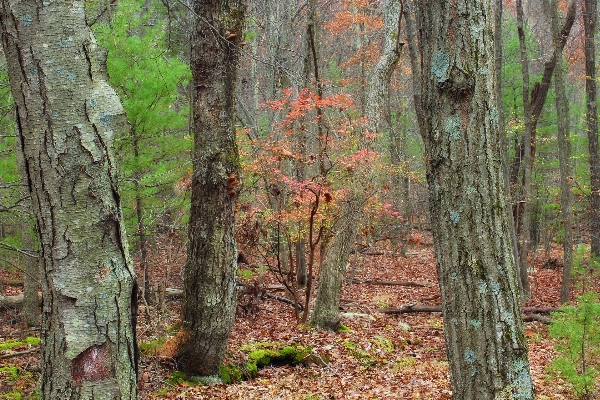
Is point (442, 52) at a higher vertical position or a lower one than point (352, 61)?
lower

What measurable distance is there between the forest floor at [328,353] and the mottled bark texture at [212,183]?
24.7 inches

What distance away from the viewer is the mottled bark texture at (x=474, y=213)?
2.93 metres

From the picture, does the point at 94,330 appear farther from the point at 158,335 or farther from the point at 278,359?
the point at 278,359

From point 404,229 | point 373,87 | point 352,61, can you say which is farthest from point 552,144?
point 373,87

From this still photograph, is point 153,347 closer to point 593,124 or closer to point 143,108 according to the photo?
point 143,108

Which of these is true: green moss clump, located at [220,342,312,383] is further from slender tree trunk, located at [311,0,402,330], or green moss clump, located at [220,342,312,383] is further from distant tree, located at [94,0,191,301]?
distant tree, located at [94,0,191,301]

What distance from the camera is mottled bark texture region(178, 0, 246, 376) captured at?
5414 mm

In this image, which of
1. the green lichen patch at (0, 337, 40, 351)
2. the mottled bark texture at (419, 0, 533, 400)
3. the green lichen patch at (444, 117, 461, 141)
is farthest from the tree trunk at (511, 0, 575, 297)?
the green lichen patch at (0, 337, 40, 351)

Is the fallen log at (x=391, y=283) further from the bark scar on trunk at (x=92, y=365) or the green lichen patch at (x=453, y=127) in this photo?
the bark scar on trunk at (x=92, y=365)

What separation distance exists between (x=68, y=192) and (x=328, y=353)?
245 inches

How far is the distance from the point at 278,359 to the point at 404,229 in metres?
12.8

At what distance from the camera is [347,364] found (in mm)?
7445

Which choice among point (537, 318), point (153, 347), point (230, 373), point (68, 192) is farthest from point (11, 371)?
point (537, 318)

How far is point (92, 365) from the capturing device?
204 centimetres
